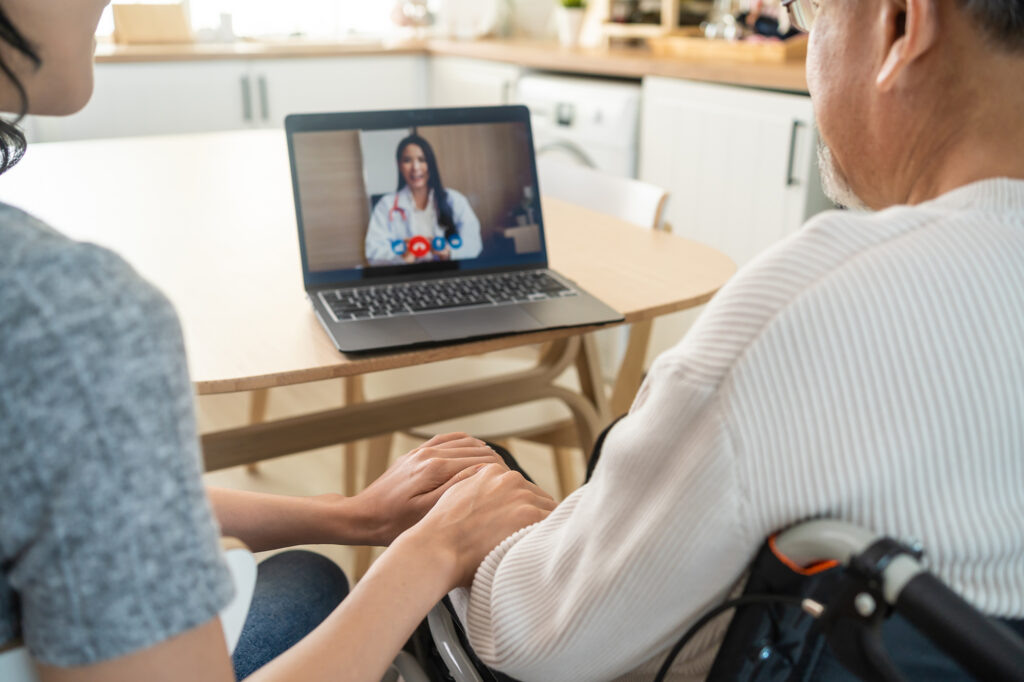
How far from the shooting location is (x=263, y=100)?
12.3 ft

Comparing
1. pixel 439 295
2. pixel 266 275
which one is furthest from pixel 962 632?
pixel 266 275

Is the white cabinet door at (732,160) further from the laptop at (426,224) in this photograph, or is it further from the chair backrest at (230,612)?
the chair backrest at (230,612)

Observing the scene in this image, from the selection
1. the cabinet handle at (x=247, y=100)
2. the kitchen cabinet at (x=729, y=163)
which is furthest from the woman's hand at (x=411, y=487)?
the cabinet handle at (x=247, y=100)

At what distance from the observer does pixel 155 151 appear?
212 centimetres

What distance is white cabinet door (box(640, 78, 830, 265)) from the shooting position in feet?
7.89

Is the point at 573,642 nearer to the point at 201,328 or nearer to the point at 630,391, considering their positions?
the point at 201,328

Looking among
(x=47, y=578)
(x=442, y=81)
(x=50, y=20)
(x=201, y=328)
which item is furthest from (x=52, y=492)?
(x=442, y=81)

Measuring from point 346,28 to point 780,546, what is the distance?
4.42m

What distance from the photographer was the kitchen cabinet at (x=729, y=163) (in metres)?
2.41

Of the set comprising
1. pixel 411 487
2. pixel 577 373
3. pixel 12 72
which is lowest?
pixel 577 373

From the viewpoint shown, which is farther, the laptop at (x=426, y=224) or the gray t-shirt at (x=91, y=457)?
the laptop at (x=426, y=224)

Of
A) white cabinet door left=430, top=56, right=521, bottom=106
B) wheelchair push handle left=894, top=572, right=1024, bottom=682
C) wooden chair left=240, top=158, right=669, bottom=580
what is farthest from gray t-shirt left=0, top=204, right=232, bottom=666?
white cabinet door left=430, top=56, right=521, bottom=106

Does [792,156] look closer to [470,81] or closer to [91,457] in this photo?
[470,81]

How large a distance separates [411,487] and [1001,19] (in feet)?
2.04
